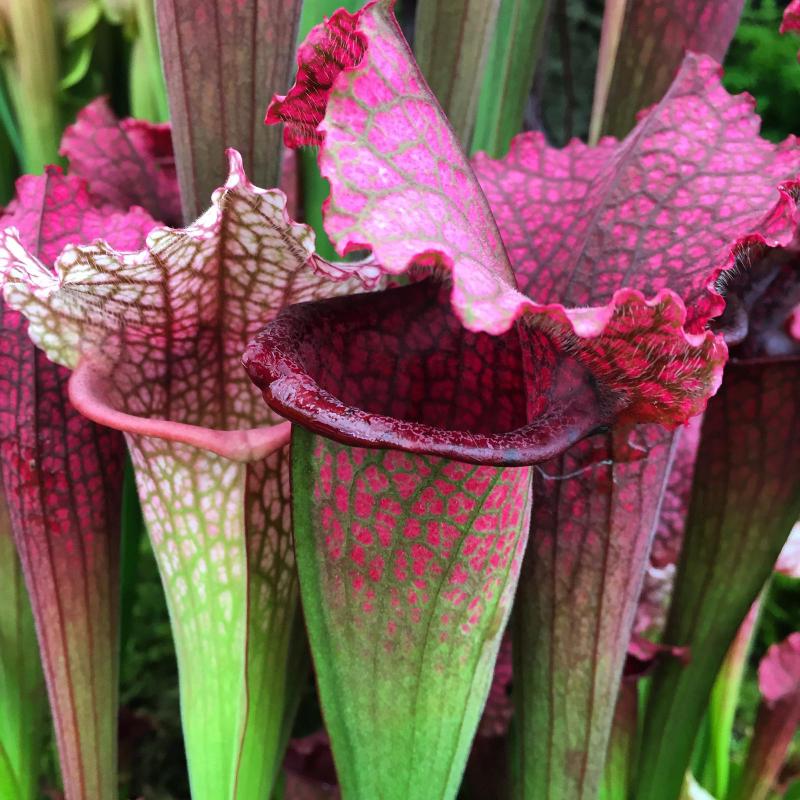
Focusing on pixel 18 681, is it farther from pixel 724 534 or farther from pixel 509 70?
pixel 509 70

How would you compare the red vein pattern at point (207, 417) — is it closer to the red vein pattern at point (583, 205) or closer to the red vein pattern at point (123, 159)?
the red vein pattern at point (583, 205)

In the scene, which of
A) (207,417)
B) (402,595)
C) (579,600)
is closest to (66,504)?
(207,417)

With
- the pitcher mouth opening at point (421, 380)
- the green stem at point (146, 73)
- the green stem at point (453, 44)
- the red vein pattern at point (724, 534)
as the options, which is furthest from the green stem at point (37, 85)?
the red vein pattern at point (724, 534)

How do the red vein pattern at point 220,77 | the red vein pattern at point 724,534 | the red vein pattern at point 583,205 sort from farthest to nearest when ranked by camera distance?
1. the red vein pattern at point 724,534
2. the red vein pattern at point 220,77
3. the red vein pattern at point 583,205

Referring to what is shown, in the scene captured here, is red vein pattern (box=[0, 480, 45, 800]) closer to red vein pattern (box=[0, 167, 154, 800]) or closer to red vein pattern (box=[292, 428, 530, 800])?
red vein pattern (box=[0, 167, 154, 800])

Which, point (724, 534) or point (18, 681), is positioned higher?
point (724, 534)

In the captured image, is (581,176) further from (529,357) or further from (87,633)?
(87,633)
